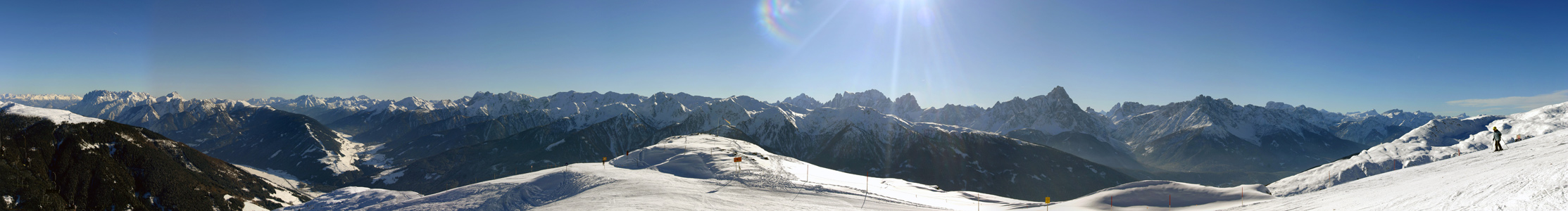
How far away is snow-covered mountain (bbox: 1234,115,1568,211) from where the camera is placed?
18.8 meters

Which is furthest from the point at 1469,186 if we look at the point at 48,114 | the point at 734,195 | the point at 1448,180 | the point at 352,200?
the point at 48,114

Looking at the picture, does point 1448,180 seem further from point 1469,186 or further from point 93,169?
point 93,169

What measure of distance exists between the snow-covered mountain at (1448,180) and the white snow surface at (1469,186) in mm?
33

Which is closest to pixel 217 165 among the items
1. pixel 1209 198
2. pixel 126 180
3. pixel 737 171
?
pixel 126 180

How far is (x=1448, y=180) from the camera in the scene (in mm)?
28359

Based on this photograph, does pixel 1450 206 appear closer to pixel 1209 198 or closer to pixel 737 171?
pixel 1209 198

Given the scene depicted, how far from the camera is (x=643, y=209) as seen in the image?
3762 centimetres

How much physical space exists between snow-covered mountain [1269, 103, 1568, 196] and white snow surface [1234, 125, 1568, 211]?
4.43 feet

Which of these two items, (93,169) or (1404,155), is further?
(93,169)

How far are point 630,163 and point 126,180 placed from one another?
440ft

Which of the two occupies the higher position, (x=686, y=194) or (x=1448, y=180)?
(x=1448, y=180)

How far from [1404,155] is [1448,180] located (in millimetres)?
21478

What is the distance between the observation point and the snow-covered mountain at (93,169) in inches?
3723

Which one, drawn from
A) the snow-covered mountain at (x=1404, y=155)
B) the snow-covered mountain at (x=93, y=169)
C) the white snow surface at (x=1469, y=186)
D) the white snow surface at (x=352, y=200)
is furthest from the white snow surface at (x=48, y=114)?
the snow-covered mountain at (x=1404, y=155)
